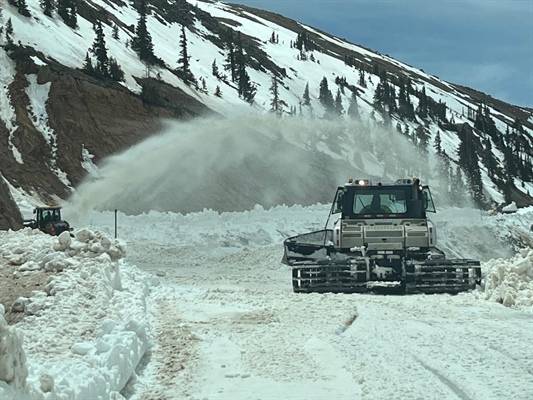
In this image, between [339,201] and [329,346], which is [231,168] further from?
[329,346]

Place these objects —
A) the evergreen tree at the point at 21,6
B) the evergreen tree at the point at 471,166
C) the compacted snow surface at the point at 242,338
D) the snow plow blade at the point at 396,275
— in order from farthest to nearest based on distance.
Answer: the evergreen tree at the point at 471,166 → the evergreen tree at the point at 21,6 → the snow plow blade at the point at 396,275 → the compacted snow surface at the point at 242,338

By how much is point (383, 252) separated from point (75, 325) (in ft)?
27.6

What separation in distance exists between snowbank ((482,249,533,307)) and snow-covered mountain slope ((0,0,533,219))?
31.2 meters

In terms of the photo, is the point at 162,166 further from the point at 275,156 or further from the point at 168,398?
the point at 168,398

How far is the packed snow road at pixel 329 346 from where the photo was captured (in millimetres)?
6449

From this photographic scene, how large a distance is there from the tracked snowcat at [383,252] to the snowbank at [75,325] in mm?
3952

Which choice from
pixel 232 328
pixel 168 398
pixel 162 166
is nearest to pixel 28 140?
pixel 162 166

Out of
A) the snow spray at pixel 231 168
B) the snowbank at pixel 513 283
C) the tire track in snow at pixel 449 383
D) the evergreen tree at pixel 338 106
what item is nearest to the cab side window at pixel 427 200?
the snowbank at pixel 513 283

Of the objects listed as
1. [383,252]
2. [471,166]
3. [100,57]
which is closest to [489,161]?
[471,166]

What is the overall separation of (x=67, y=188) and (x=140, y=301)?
31.5 meters

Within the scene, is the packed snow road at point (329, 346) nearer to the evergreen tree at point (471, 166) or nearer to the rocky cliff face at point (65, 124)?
the rocky cliff face at point (65, 124)

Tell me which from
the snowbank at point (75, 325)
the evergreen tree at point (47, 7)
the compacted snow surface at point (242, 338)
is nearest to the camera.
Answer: the snowbank at point (75, 325)

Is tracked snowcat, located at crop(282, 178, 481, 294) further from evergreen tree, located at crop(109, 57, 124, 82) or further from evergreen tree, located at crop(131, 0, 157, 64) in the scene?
evergreen tree, located at crop(131, 0, 157, 64)

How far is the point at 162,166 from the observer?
4391cm
